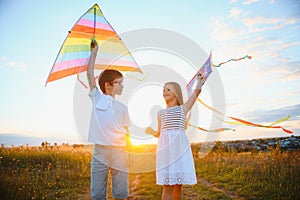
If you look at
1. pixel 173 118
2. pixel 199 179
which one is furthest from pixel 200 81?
pixel 199 179

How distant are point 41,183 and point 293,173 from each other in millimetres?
5506

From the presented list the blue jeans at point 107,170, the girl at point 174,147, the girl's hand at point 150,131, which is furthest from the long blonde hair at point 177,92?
the blue jeans at point 107,170

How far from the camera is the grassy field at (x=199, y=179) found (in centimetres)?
482

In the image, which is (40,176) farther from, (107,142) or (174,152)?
(174,152)

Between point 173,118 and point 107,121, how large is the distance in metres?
0.89

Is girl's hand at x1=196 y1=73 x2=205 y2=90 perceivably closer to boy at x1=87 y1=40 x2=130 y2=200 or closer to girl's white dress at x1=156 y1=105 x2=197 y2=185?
girl's white dress at x1=156 y1=105 x2=197 y2=185

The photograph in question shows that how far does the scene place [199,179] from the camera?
6.88 meters

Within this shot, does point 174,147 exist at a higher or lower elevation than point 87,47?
lower

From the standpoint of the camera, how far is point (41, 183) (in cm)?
568

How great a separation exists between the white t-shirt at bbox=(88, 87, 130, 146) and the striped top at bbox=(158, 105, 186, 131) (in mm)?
558

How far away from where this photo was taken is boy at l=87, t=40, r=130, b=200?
9.71 ft

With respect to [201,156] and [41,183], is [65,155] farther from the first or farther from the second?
[201,156]

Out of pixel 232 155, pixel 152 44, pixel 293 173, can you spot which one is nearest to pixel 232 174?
pixel 293 173

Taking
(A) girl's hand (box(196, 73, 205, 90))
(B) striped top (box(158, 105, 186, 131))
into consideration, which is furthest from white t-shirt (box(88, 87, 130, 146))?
(A) girl's hand (box(196, 73, 205, 90))
